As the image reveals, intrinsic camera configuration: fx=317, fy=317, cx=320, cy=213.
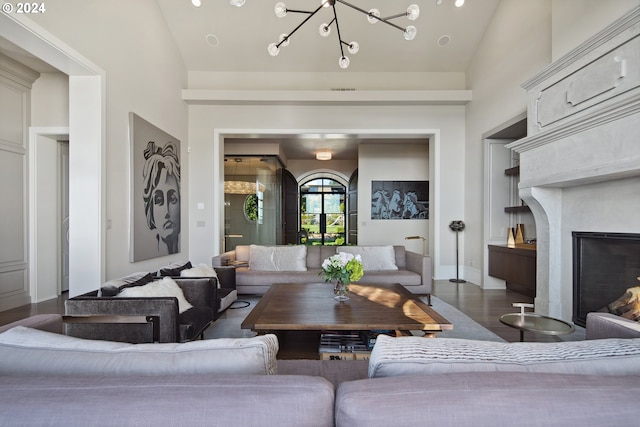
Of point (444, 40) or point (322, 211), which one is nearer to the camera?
point (444, 40)

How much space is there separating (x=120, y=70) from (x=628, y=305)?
5.54m

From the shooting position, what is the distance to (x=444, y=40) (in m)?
5.28

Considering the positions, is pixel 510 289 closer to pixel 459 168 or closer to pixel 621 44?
pixel 459 168

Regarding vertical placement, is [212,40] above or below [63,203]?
above

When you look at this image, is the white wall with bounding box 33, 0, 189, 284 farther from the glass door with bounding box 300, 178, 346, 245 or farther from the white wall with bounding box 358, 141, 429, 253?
the glass door with bounding box 300, 178, 346, 245

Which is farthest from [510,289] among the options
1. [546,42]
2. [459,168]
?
[546,42]

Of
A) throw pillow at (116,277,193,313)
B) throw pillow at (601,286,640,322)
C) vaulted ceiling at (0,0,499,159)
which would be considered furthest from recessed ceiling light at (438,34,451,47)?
throw pillow at (116,277,193,313)

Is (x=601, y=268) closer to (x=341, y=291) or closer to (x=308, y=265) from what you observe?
(x=341, y=291)

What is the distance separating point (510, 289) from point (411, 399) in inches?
204

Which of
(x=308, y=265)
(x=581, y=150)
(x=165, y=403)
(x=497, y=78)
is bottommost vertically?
(x=308, y=265)

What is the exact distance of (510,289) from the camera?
16.3 feet

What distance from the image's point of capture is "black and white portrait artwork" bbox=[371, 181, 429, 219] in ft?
25.1

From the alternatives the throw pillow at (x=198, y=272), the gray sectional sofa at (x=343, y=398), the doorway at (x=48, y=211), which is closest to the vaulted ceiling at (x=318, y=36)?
the doorway at (x=48, y=211)

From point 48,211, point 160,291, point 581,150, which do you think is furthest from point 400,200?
point 48,211
